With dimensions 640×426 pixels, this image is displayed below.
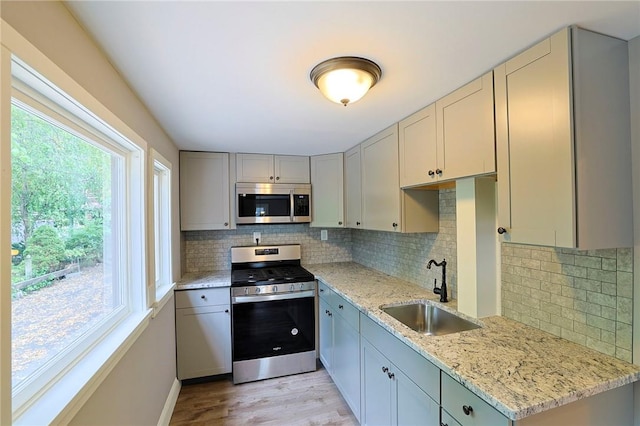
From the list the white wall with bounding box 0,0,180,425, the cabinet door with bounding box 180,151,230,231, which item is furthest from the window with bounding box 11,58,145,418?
the cabinet door with bounding box 180,151,230,231

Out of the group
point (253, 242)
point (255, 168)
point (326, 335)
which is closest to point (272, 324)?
point (326, 335)

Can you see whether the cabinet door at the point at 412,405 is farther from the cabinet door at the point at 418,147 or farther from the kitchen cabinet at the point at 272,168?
the kitchen cabinet at the point at 272,168

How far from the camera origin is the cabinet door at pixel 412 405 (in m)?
1.33

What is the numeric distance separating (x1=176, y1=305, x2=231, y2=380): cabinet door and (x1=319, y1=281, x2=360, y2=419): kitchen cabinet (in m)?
0.93

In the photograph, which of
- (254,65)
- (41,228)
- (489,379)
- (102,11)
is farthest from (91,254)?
(489,379)

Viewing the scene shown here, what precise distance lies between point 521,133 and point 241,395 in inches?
111

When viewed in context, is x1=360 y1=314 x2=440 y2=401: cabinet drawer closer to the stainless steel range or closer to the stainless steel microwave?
the stainless steel range

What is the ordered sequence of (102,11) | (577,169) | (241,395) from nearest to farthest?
(102,11)
(577,169)
(241,395)

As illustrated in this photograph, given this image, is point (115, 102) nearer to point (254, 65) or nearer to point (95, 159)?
point (95, 159)

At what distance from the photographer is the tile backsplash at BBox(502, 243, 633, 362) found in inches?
47.4

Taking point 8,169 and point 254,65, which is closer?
point 8,169

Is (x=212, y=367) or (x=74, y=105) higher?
(x=74, y=105)

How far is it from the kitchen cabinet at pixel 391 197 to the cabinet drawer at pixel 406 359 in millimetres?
782

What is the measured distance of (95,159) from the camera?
141cm
